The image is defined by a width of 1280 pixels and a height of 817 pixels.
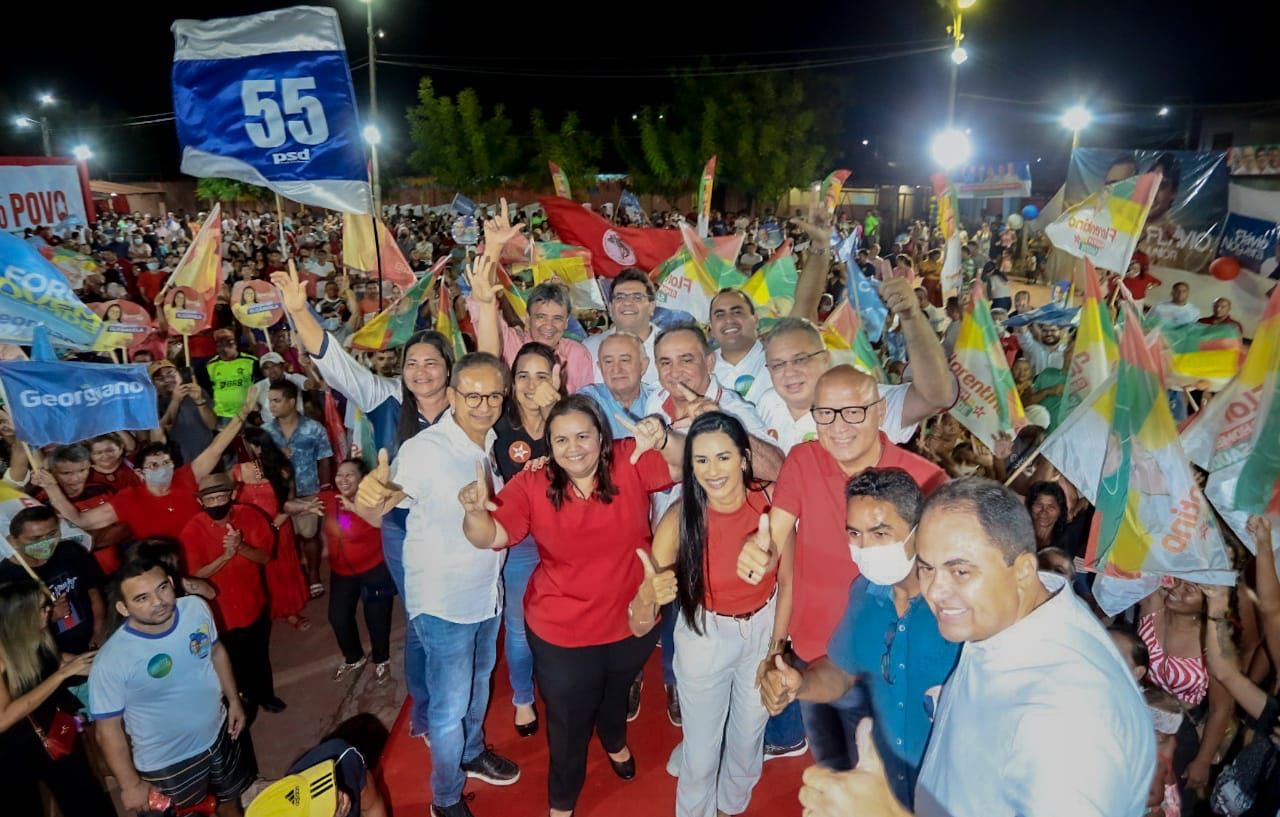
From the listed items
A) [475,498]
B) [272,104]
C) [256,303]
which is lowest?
[475,498]

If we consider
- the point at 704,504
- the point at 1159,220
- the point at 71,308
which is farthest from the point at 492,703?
the point at 1159,220

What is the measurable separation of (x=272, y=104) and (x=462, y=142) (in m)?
29.8

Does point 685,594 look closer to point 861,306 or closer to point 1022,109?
point 861,306

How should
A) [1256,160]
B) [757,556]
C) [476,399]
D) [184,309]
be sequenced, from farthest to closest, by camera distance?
1. [1256,160]
2. [184,309]
3. [476,399]
4. [757,556]

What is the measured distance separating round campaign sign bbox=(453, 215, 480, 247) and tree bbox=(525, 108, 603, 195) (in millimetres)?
19469

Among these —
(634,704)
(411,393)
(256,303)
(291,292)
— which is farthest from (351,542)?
(256,303)

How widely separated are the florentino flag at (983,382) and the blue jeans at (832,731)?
2.45 meters

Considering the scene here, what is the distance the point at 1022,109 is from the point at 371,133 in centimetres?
2716

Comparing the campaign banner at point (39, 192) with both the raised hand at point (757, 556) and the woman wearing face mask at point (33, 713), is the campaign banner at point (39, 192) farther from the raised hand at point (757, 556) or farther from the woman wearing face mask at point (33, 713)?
the raised hand at point (757, 556)

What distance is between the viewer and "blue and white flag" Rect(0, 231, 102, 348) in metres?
4.34

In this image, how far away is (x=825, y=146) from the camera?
33625 mm

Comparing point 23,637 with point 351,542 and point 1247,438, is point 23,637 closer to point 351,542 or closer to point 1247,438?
point 351,542

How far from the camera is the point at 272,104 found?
5062 mm

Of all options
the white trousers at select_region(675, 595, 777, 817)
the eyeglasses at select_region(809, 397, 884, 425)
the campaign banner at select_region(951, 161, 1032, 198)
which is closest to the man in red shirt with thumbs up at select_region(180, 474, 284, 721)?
the white trousers at select_region(675, 595, 777, 817)
